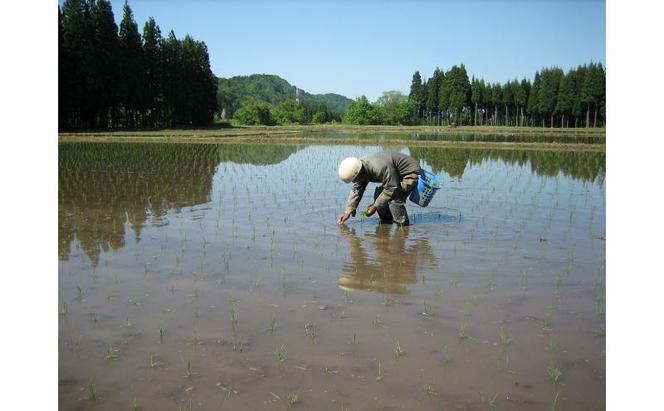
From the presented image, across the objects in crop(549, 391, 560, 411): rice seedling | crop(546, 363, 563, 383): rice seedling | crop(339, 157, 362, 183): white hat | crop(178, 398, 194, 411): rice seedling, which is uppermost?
crop(339, 157, 362, 183): white hat

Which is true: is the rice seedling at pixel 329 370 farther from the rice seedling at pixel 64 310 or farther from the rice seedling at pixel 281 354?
the rice seedling at pixel 64 310

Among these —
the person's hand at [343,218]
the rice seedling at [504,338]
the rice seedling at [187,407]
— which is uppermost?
the person's hand at [343,218]

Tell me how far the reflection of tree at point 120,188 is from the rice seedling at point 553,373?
3639 millimetres

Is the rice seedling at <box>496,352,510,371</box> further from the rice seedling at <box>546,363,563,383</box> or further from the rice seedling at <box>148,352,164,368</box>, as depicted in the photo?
the rice seedling at <box>148,352,164,368</box>

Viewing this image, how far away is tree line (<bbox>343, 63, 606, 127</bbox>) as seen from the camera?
3891 cm

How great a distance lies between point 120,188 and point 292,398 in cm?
712

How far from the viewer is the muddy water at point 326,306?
8.45 ft

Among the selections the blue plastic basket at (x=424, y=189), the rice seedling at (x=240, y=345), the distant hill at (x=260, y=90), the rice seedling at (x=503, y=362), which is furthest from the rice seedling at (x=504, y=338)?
the distant hill at (x=260, y=90)

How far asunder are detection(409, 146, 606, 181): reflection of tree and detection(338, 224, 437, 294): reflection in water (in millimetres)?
5881

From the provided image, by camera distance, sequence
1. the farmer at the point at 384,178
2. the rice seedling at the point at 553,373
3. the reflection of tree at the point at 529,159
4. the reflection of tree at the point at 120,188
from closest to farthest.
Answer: the rice seedling at the point at 553,373
the reflection of tree at the point at 120,188
the farmer at the point at 384,178
the reflection of tree at the point at 529,159

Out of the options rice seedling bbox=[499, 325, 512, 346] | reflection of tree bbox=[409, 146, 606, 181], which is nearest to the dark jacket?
rice seedling bbox=[499, 325, 512, 346]
